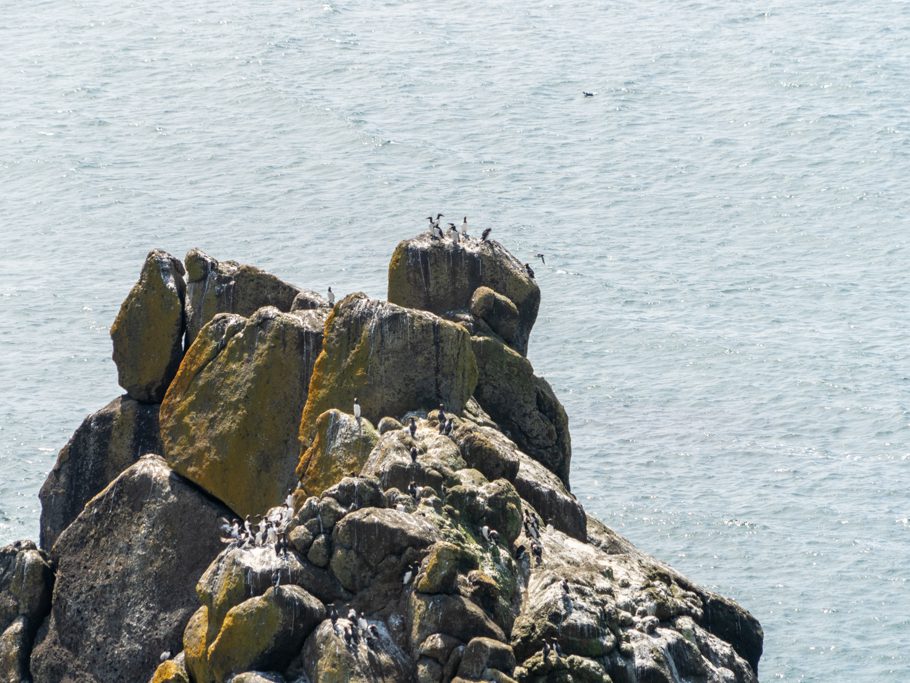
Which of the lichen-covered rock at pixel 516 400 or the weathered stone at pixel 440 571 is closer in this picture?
the weathered stone at pixel 440 571

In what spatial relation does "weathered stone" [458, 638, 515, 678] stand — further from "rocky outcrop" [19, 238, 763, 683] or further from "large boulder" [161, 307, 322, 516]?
"large boulder" [161, 307, 322, 516]

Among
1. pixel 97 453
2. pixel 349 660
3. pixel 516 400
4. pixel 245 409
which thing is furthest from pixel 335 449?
pixel 97 453

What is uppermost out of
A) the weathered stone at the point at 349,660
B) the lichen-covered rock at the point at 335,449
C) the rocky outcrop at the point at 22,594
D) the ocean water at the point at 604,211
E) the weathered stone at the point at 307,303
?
the weathered stone at the point at 307,303

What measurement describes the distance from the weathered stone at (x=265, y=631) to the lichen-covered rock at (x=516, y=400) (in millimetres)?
15667

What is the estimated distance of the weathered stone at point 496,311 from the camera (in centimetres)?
5478

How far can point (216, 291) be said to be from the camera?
54969 millimetres

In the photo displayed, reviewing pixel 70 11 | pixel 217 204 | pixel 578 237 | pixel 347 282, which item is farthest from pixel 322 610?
pixel 70 11

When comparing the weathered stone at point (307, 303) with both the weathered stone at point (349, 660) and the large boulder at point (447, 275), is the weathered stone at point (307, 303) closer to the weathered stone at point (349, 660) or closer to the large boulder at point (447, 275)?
the large boulder at point (447, 275)

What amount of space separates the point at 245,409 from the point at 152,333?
586 centimetres

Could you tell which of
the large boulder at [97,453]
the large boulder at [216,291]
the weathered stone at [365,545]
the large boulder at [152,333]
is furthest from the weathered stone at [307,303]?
the weathered stone at [365,545]

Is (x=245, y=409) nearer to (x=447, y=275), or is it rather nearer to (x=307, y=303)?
(x=307, y=303)

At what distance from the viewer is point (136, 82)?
180 m

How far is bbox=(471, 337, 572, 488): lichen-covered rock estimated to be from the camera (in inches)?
2112

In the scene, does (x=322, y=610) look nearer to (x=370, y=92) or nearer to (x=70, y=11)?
(x=370, y=92)
